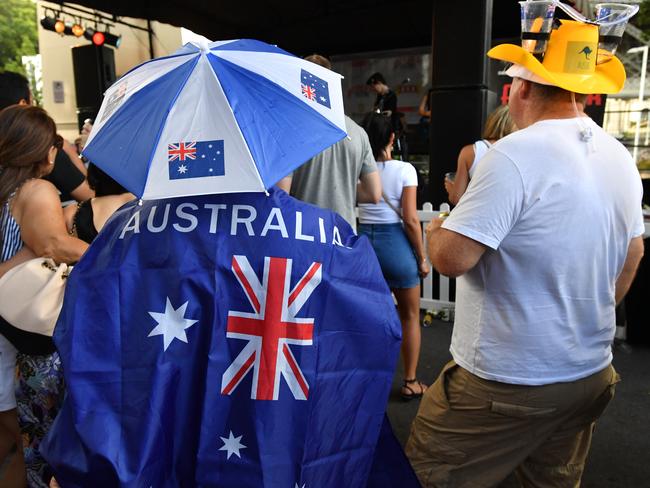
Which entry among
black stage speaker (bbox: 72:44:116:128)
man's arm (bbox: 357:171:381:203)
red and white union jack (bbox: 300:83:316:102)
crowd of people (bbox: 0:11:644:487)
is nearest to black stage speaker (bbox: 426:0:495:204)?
man's arm (bbox: 357:171:381:203)

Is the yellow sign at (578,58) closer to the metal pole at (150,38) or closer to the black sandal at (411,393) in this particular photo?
the black sandal at (411,393)

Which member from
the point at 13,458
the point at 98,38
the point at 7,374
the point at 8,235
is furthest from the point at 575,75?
the point at 98,38

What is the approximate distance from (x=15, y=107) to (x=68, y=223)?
549 millimetres

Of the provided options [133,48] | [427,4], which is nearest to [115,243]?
[427,4]

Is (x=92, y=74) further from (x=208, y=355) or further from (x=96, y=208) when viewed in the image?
A: (x=208, y=355)

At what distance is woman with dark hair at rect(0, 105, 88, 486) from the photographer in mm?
2111

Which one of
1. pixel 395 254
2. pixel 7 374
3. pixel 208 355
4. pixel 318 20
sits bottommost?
pixel 7 374

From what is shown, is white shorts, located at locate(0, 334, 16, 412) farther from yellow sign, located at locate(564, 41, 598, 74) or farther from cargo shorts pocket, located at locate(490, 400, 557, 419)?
yellow sign, located at locate(564, 41, 598, 74)

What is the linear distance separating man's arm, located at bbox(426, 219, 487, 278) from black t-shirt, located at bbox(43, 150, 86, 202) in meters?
2.30

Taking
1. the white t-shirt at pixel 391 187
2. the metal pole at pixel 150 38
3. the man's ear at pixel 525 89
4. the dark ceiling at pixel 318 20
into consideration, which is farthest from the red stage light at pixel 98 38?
the man's ear at pixel 525 89

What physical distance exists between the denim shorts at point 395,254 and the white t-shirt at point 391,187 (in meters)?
0.06

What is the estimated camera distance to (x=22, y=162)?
7.22 feet

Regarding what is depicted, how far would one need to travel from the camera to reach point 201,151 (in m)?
1.20

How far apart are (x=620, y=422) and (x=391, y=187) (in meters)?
1.94
